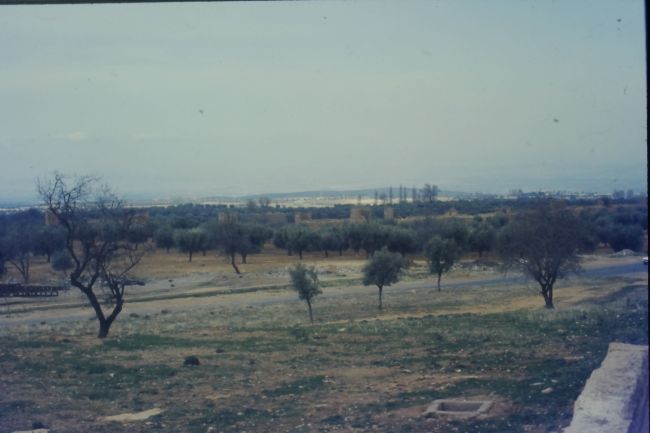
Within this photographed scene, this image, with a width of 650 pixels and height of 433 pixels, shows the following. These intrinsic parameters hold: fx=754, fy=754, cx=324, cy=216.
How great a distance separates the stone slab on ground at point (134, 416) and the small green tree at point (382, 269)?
899 cm

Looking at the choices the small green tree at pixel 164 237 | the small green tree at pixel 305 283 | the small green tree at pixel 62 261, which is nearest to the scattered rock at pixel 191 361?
the small green tree at pixel 62 261

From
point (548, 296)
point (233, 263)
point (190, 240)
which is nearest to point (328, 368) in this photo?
point (548, 296)

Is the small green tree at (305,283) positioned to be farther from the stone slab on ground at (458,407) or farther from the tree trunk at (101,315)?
the stone slab on ground at (458,407)

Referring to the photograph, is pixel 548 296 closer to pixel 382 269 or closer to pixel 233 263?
pixel 382 269

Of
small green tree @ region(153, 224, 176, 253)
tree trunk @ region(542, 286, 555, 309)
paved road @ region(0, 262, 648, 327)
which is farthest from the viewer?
paved road @ region(0, 262, 648, 327)

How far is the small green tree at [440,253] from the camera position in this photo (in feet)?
53.0

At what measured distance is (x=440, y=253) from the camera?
16.5 metres

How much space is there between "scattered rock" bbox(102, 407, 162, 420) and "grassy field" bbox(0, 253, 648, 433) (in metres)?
0.12

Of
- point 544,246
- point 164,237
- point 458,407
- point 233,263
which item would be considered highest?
point 164,237

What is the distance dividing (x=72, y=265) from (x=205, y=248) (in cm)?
322

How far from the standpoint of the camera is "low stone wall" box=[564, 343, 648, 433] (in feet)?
14.8

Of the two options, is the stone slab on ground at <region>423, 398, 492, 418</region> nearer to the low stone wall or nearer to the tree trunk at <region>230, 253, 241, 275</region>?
the low stone wall

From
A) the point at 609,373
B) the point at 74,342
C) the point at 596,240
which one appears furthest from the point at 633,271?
the point at 74,342

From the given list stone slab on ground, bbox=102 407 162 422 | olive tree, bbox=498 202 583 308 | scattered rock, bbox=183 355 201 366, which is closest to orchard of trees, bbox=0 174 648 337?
olive tree, bbox=498 202 583 308
